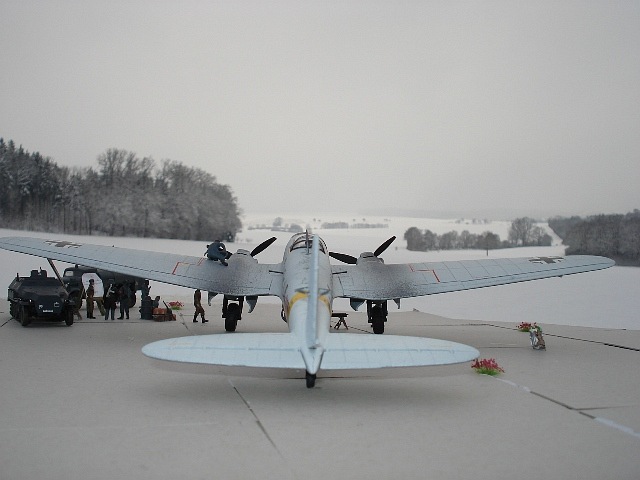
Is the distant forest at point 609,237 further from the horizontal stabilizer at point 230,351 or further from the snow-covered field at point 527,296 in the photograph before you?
the horizontal stabilizer at point 230,351

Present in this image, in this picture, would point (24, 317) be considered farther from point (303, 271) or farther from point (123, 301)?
point (303, 271)

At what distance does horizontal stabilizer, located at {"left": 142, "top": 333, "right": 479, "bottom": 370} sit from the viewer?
8.26 m

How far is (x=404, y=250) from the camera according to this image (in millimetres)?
35312

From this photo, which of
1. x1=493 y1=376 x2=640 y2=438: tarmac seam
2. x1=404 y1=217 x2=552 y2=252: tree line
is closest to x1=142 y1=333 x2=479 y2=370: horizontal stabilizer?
x1=493 y1=376 x2=640 y2=438: tarmac seam

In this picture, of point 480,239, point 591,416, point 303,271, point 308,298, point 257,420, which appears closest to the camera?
point 257,420

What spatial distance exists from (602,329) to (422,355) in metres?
14.0

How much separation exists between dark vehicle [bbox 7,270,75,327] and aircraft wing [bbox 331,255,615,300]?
9125mm

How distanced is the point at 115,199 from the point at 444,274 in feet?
140

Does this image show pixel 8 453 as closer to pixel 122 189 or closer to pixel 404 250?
pixel 404 250

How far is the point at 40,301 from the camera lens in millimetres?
17141

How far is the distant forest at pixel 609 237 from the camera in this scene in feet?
85.4

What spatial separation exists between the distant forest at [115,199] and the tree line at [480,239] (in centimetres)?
2250

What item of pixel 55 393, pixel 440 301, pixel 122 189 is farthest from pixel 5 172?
pixel 55 393

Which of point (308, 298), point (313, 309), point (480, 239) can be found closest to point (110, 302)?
point (308, 298)
